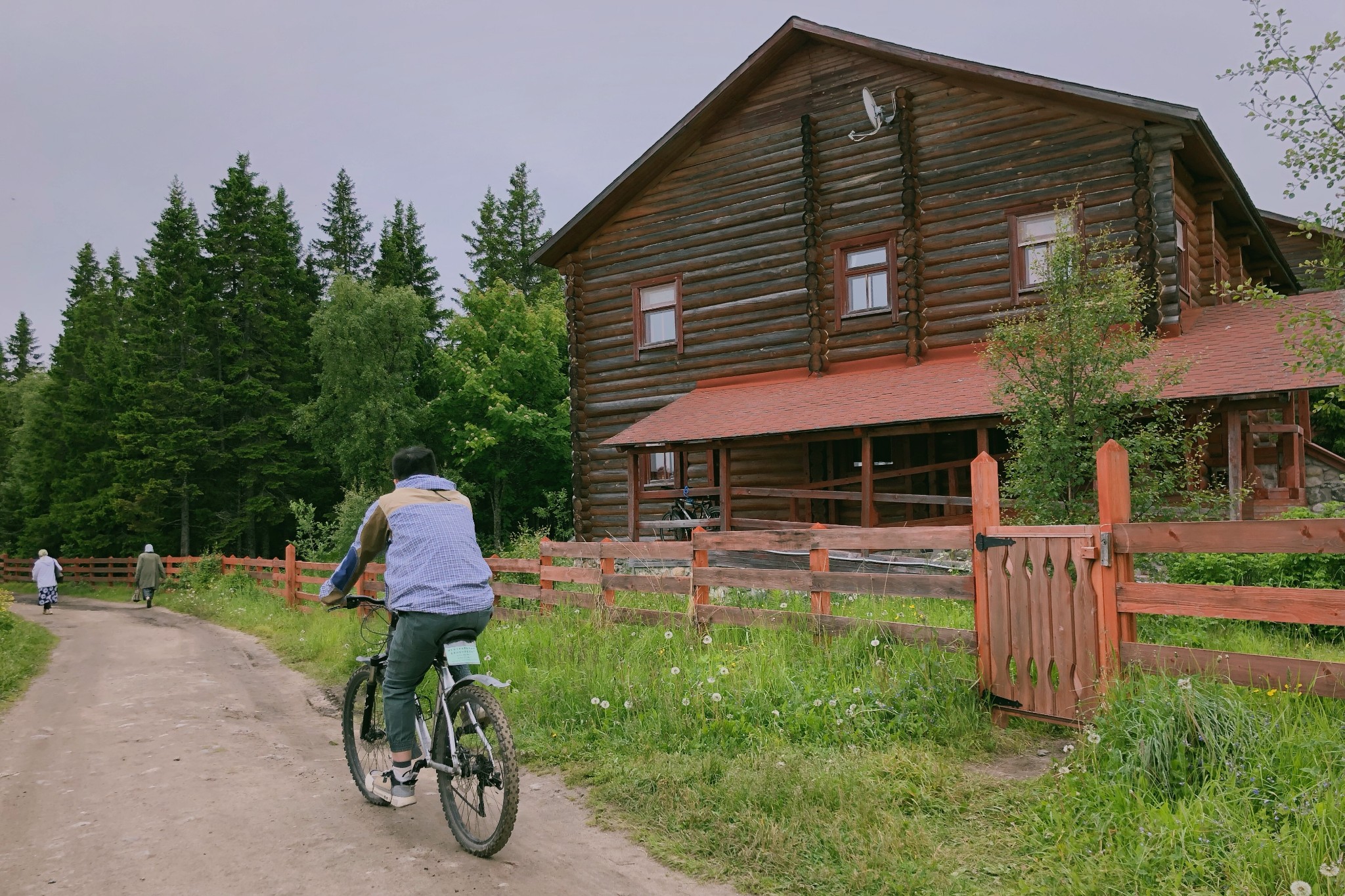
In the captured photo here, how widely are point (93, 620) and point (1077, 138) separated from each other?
21224 millimetres

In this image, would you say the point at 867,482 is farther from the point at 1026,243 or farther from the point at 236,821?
the point at 236,821

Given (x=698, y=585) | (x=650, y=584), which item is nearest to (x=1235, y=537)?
(x=698, y=585)

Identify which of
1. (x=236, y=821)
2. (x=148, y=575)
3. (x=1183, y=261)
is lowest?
(x=148, y=575)

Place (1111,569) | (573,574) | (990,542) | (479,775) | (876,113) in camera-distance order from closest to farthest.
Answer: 1. (479,775)
2. (1111,569)
3. (990,542)
4. (573,574)
5. (876,113)

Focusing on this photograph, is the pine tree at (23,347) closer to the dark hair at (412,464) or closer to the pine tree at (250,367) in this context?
the pine tree at (250,367)

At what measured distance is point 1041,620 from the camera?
5574 mm

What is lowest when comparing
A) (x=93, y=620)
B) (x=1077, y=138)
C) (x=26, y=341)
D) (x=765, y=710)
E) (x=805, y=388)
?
(x=93, y=620)

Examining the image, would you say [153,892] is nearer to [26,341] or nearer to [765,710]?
[765,710]

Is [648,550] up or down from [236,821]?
up

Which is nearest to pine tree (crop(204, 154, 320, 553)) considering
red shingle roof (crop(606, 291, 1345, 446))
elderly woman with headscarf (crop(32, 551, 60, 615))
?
elderly woman with headscarf (crop(32, 551, 60, 615))

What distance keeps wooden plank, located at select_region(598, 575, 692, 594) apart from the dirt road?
2.85m

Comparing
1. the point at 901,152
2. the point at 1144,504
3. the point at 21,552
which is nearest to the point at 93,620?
the point at 901,152

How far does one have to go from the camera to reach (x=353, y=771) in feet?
18.2

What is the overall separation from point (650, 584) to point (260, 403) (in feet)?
103
